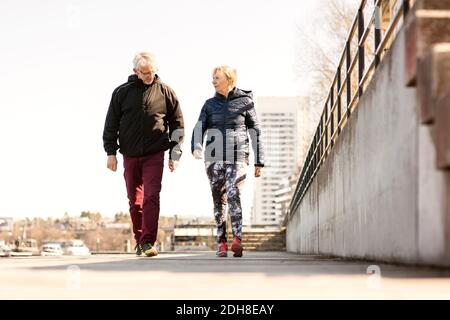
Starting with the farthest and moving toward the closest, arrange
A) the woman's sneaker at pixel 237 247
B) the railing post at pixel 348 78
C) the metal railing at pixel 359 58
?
the railing post at pixel 348 78, the woman's sneaker at pixel 237 247, the metal railing at pixel 359 58

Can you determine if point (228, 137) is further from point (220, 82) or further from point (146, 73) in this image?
point (146, 73)

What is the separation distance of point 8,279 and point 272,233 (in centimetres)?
3409

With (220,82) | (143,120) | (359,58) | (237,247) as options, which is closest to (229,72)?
(220,82)

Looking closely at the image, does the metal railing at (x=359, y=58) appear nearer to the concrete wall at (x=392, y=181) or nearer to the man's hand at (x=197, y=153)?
the concrete wall at (x=392, y=181)

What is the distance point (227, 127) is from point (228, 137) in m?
0.12

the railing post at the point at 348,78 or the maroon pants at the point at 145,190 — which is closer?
the maroon pants at the point at 145,190

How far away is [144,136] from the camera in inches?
301

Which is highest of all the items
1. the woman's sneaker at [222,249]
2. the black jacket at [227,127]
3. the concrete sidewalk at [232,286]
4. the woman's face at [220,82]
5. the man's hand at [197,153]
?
the woman's face at [220,82]

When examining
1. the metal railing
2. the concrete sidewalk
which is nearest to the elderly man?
the metal railing

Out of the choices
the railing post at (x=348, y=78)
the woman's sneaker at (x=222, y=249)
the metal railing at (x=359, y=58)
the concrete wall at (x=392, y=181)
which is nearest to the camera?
the concrete wall at (x=392, y=181)

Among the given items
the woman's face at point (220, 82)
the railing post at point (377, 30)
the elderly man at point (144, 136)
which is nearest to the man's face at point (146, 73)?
the elderly man at point (144, 136)

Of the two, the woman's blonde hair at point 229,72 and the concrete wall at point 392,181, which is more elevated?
the woman's blonde hair at point 229,72

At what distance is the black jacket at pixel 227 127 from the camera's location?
25.5ft

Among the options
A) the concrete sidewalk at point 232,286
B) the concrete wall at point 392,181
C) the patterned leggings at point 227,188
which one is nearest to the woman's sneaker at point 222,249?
the patterned leggings at point 227,188
